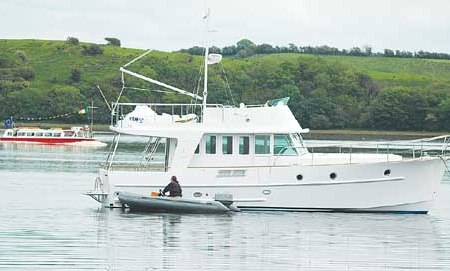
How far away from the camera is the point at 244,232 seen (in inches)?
1796

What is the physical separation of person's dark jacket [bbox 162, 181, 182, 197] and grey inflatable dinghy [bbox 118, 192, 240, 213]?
20 centimetres

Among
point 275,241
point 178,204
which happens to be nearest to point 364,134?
point 178,204

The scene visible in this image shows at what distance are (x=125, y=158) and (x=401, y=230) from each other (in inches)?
1648

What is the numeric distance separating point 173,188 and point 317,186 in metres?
5.04

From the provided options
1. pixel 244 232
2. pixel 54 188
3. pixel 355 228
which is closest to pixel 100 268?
pixel 244 232

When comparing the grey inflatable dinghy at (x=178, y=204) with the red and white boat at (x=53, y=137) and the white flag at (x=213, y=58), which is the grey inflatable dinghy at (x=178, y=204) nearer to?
the white flag at (x=213, y=58)

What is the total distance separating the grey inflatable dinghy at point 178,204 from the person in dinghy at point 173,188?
0.68ft

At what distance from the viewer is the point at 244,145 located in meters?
51.3

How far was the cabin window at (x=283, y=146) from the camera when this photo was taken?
168 feet

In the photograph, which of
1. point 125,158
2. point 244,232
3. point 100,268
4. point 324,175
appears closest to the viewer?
point 100,268

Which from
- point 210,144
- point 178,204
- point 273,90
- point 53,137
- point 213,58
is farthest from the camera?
point 273,90

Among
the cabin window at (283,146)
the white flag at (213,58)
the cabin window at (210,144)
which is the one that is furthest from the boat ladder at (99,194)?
the cabin window at (283,146)

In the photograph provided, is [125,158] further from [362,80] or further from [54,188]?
[362,80]

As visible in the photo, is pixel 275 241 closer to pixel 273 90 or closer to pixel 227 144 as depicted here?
pixel 227 144
